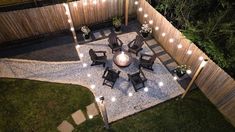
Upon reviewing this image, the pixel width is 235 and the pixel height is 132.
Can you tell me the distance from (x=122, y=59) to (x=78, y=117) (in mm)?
3862

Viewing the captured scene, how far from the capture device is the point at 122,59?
10477 millimetres

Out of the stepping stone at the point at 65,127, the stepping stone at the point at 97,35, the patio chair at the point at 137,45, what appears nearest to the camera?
the stepping stone at the point at 65,127

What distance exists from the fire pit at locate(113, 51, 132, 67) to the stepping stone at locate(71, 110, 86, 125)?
130 inches

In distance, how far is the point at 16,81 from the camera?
1027 centimetres

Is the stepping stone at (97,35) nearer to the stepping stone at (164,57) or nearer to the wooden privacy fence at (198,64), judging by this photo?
the wooden privacy fence at (198,64)

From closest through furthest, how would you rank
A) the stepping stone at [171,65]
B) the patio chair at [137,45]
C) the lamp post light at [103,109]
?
the lamp post light at [103,109]
the stepping stone at [171,65]
the patio chair at [137,45]

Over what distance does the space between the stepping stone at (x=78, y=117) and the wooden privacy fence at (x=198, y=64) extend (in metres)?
6.20

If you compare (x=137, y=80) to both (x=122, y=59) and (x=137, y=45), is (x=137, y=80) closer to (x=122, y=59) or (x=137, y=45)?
(x=122, y=59)

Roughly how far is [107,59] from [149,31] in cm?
335

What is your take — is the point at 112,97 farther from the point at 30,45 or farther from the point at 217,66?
the point at 30,45

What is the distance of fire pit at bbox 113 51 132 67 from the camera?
10367mm

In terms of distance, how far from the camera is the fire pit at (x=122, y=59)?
1037cm

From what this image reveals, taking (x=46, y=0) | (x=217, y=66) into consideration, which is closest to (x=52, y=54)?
(x=46, y=0)

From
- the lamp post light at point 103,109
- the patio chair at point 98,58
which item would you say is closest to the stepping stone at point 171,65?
the patio chair at point 98,58
